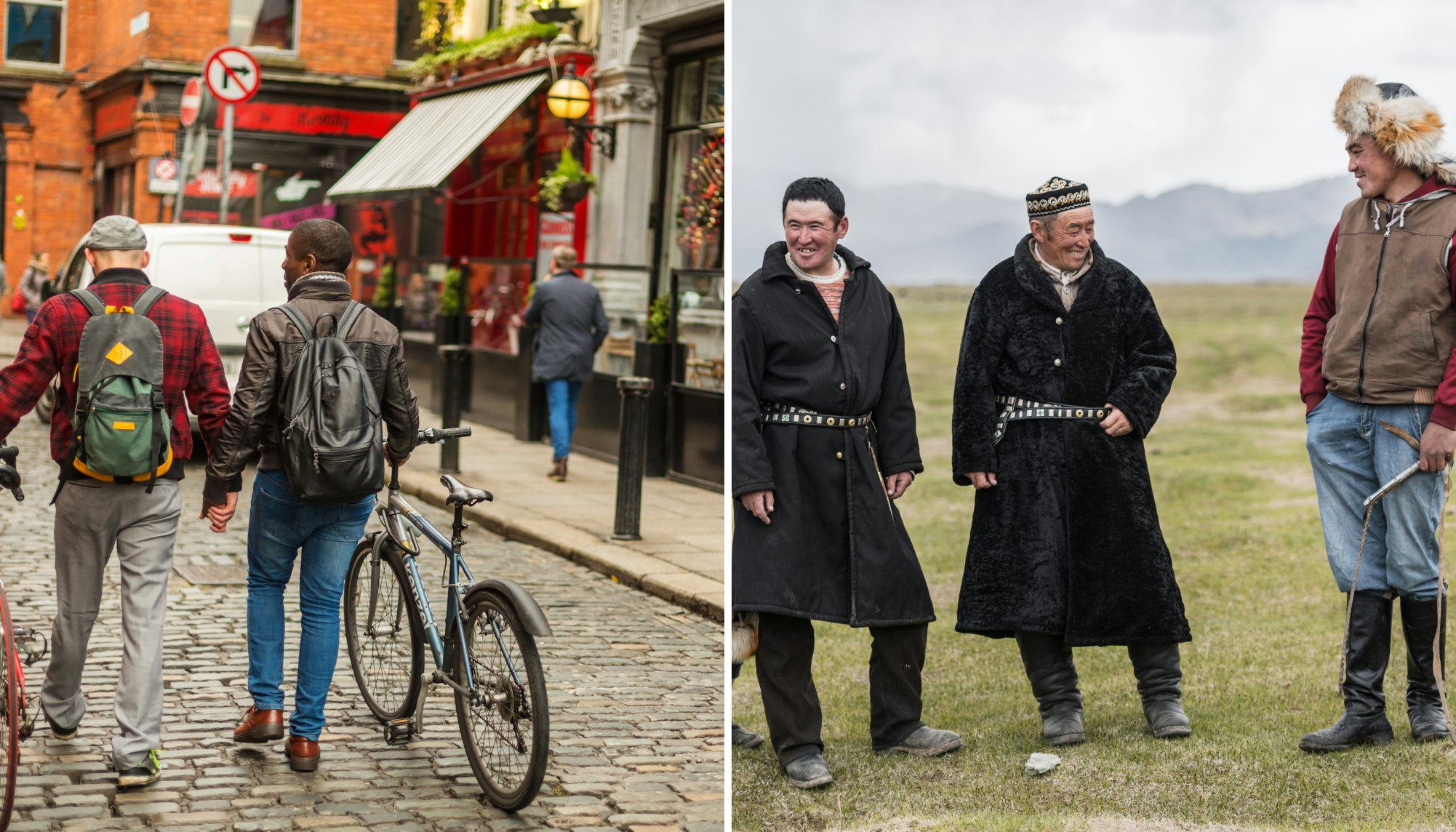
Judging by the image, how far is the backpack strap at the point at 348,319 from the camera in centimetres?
534

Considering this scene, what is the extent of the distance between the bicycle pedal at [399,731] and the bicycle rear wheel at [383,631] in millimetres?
51

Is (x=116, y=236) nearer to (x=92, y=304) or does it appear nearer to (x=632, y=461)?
(x=92, y=304)

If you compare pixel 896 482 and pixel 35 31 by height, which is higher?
pixel 35 31

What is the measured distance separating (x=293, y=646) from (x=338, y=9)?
23921 mm

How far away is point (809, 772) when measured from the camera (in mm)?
5301

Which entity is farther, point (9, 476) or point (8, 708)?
point (9, 476)

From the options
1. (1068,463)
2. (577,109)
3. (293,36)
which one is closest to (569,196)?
(577,109)

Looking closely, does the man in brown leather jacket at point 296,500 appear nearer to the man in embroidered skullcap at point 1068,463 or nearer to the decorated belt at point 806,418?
the decorated belt at point 806,418

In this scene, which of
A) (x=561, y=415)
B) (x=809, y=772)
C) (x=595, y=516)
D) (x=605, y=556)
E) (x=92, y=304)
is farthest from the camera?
(x=561, y=415)

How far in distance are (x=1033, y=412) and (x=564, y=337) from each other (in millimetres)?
8609

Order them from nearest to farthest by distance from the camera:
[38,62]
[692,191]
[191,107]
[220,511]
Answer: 1. [220,511]
2. [692,191]
3. [191,107]
4. [38,62]

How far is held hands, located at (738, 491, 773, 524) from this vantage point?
5398mm

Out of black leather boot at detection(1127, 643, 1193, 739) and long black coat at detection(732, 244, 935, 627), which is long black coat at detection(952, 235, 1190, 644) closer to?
black leather boot at detection(1127, 643, 1193, 739)

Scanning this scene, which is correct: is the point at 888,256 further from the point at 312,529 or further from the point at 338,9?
the point at 312,529
